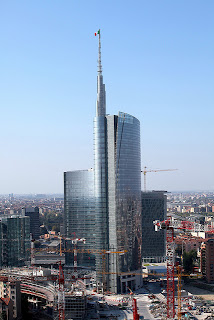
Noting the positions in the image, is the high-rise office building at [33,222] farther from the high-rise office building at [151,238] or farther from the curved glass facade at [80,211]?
the curved glass facade at [80,211]

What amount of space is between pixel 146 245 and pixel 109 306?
31.1 m

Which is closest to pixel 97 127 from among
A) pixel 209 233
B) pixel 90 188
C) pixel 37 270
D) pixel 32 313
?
pixel 90 188

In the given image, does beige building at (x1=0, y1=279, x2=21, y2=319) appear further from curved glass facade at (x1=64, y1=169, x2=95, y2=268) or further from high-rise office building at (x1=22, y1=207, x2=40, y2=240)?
high-rise office building at (x1=22, y1=207, x2=40, y2=240)

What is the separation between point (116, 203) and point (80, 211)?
11813mm

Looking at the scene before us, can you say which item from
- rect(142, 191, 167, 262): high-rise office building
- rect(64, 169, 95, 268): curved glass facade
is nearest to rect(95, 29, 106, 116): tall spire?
rect(64, 169, 95, 268): curved glass facade

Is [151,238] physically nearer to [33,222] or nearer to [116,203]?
[116,203]

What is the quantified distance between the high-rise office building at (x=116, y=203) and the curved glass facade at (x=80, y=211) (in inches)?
287

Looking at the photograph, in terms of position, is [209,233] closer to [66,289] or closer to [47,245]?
[47,245]

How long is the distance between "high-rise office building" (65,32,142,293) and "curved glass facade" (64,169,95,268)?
7.30m

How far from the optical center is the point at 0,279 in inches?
2173

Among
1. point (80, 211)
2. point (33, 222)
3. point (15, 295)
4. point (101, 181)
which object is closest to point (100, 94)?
point (101, 181)

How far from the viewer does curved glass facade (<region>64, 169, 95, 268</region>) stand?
228 ft

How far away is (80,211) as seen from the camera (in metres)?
70.8

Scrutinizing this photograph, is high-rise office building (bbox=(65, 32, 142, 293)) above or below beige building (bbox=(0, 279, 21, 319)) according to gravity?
above
